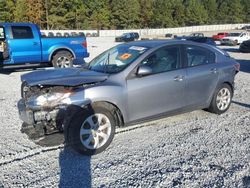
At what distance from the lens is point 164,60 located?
18.2 ft

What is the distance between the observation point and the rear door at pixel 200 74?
230 inches

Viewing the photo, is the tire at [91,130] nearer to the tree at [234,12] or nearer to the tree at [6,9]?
the tree at [6,9]

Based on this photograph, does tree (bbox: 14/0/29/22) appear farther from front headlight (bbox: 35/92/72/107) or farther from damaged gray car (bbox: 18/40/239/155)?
front headlight (bbox: 35/92/72/107)

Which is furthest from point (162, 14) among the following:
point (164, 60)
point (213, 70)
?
point (164, 60)

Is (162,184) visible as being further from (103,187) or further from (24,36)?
(24,36)

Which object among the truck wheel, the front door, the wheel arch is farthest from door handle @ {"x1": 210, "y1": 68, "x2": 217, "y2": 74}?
the truck wheel

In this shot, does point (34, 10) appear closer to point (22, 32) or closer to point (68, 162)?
point (22, 32)

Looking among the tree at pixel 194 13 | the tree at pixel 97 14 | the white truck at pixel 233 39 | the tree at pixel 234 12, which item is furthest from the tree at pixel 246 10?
the white truck at pixel 233 39

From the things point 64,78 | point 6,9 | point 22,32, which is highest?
point 6,9

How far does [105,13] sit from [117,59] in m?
72.9

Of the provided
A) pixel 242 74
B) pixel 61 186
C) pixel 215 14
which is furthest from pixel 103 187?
pixel 215 14

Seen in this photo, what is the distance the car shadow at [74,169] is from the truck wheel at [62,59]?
778 centimetres

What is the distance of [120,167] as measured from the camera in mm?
4301

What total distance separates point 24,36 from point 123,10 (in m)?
68.6
